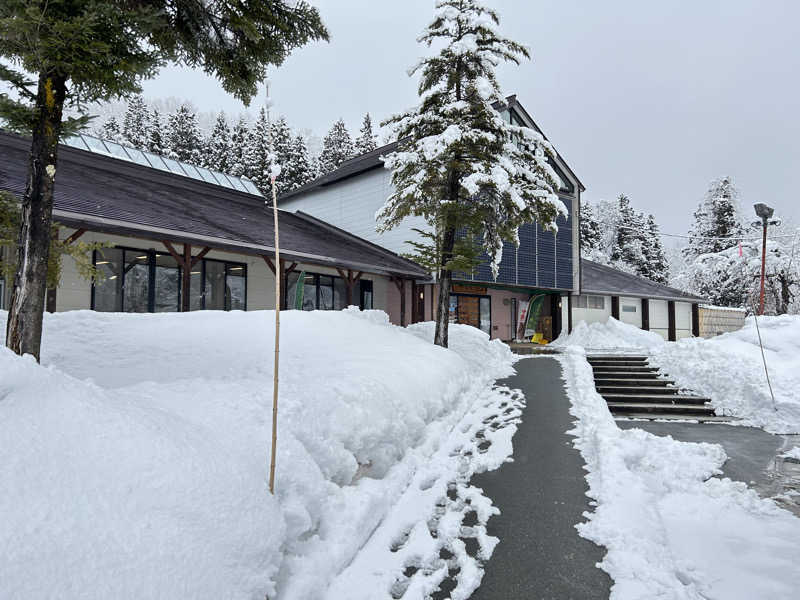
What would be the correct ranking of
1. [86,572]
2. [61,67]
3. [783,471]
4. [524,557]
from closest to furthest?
[86,572] → [524,557] → [61,67] → [783,471]

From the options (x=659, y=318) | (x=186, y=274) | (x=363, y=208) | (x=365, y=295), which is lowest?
(x=659, y=318)

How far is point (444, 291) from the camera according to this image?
39.2ft

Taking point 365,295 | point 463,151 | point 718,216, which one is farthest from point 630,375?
point 718,216

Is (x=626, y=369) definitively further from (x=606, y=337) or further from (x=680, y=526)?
(x=680, y=526)

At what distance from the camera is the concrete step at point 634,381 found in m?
11.8

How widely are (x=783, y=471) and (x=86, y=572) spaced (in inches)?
300

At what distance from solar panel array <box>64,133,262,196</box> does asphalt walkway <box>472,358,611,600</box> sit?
17.4 metres

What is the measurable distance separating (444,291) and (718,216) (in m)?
40.0

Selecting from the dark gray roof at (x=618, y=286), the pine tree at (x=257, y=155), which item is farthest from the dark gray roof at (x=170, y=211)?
the pine tree at (x=257, y=155)

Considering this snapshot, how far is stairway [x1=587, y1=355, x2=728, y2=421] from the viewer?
9.95 meters

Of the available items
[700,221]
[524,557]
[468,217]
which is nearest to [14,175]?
[468,217]

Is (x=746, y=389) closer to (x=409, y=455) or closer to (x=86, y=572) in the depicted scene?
(x=409, y=455)

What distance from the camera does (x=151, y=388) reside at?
12.1ft

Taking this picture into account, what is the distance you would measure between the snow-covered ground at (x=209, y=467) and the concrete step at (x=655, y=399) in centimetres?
598
